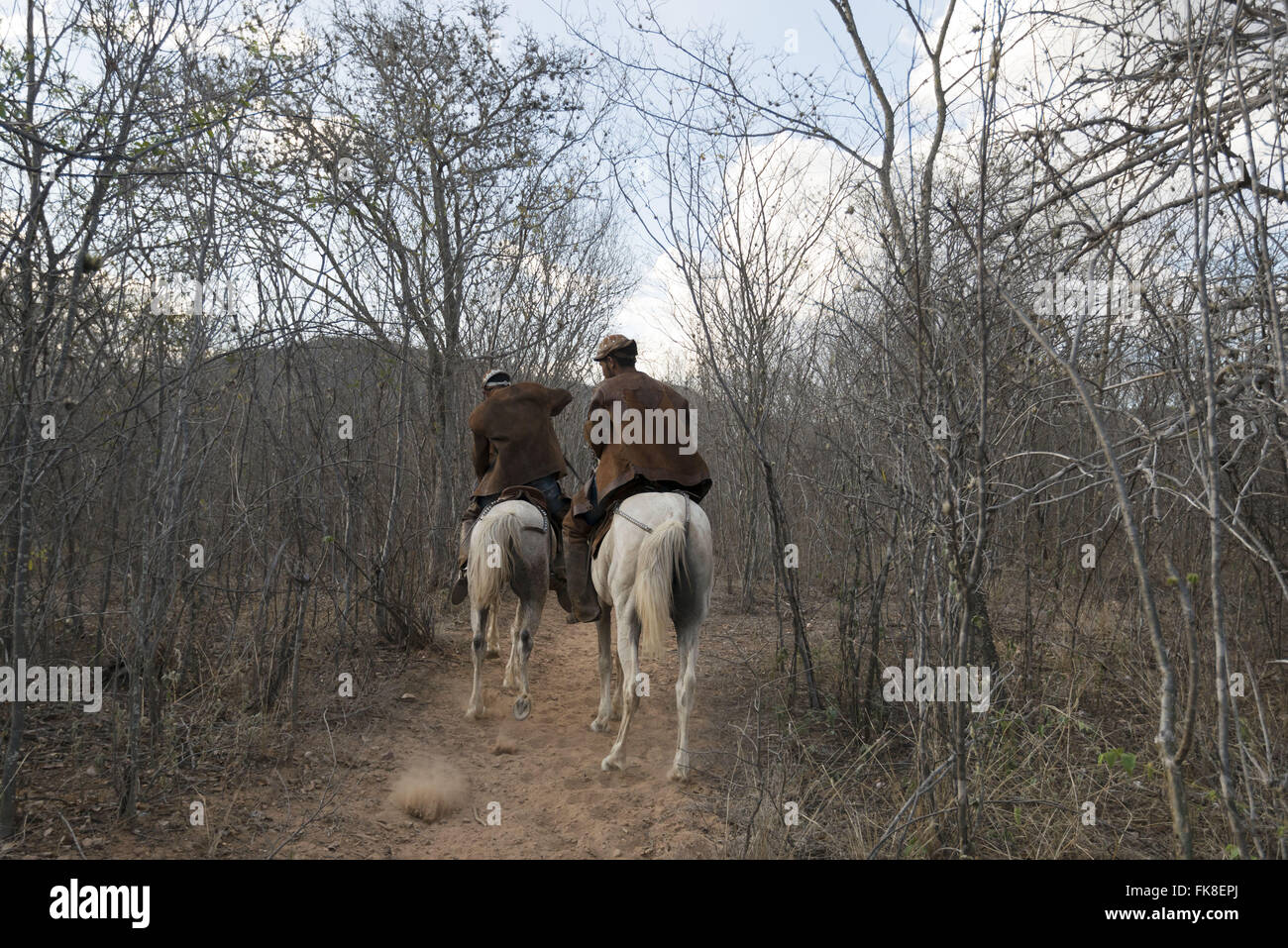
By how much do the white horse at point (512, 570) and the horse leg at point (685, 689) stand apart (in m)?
1.29

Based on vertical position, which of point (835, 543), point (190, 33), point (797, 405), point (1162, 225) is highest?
point (190, 33)

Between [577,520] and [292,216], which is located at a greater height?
[292,216]

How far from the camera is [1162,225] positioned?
5000 millimetres

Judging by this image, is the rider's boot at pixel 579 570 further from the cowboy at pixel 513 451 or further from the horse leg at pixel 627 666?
the horse leg at pixel 627 666

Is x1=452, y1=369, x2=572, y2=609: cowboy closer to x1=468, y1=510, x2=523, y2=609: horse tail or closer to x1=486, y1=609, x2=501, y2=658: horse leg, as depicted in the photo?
x1=468, y1=510, x2=523, y2=609: horse tail

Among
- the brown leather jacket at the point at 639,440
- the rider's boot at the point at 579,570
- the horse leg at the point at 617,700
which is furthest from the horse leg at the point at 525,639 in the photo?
the brown leather jacket at the point at 639,440

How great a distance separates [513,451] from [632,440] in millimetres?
1342

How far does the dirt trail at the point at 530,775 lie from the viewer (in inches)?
155

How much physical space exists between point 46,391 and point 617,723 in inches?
153

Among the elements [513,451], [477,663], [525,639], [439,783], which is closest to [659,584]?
[525,639]

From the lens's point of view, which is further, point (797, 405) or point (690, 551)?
point (797, 405)

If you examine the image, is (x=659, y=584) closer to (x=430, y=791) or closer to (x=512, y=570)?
(x=512, y=570)
